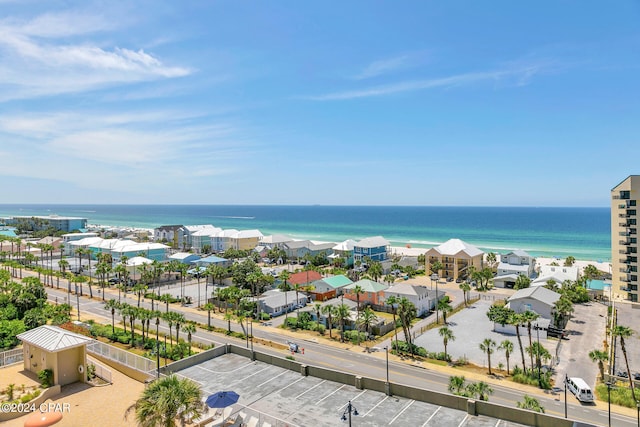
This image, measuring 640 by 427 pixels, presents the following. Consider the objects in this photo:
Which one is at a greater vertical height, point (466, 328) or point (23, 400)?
point (23, 400)

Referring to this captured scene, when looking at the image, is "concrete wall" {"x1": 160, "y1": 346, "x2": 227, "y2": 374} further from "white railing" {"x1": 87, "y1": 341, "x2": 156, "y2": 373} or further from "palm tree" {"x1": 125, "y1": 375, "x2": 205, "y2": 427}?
"palm tree" {"x1": 125, "y1": 375, "x2": 205, "y2": 427}

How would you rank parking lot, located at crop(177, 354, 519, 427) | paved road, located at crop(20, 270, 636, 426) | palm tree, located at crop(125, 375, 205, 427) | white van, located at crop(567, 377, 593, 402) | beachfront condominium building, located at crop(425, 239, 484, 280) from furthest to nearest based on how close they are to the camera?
beachfront condominium building, located at crop(425, 239, 484, 280) → white van, located at crop(567, 377, 593, 402) → paved road, located at crop(20, 270, 636, 426) → parking lot, located at crop(177, 354, 519, 427) → palm tree, located at crop(125, 375, 205, 427)

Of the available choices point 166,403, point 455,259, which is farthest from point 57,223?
point 166,403

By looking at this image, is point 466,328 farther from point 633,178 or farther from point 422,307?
point 633,178

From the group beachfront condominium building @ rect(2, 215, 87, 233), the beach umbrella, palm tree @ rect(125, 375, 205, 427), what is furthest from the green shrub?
beachfront condominium building @ rect(2, 215, 87, 233)

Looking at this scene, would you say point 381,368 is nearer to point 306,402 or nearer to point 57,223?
point 306,402

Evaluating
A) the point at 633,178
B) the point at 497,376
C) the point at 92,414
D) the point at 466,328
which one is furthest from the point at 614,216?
the point at 92,414
